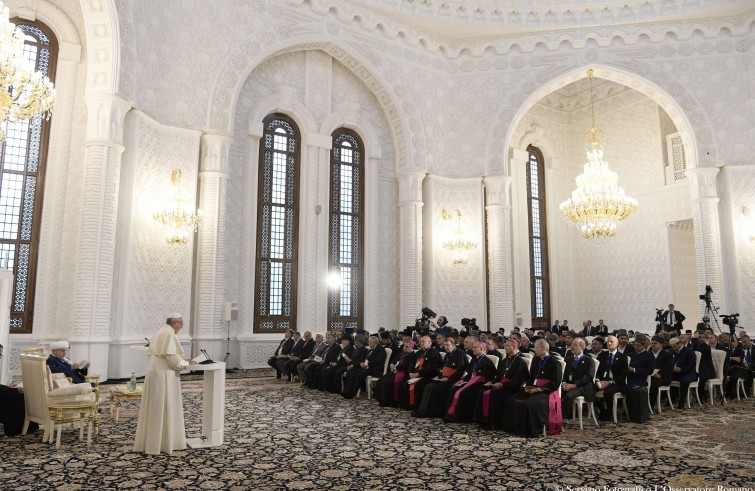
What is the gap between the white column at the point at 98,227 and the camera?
954cm

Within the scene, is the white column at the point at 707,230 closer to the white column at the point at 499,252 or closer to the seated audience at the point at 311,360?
the white column at the point at 499,252

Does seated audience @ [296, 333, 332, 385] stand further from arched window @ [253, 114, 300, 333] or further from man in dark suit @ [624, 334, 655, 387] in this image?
man in dark suit @ [624, 334, 655, 387]

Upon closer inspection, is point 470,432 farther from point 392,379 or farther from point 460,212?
point 460,212

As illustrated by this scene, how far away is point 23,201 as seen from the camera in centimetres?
1027

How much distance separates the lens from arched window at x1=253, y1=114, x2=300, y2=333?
13.0m

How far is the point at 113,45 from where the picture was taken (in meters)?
10.0

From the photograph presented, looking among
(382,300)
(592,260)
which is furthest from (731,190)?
(382,300)

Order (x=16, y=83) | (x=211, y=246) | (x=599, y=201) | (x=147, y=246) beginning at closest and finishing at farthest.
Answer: (x=16, y=83), (x=147, y=246), (x=211, y=246), (x=599, y=201)

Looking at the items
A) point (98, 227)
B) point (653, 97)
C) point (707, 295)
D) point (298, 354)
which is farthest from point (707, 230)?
point (98, 227)

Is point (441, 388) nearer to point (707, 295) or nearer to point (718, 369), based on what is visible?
point (718, 369)

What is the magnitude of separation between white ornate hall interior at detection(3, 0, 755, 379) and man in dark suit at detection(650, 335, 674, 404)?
6.40 metres

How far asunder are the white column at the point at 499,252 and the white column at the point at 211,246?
6.79 m

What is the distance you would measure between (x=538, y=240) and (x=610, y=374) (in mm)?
10544

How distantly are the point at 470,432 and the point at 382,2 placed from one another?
1105 cm
